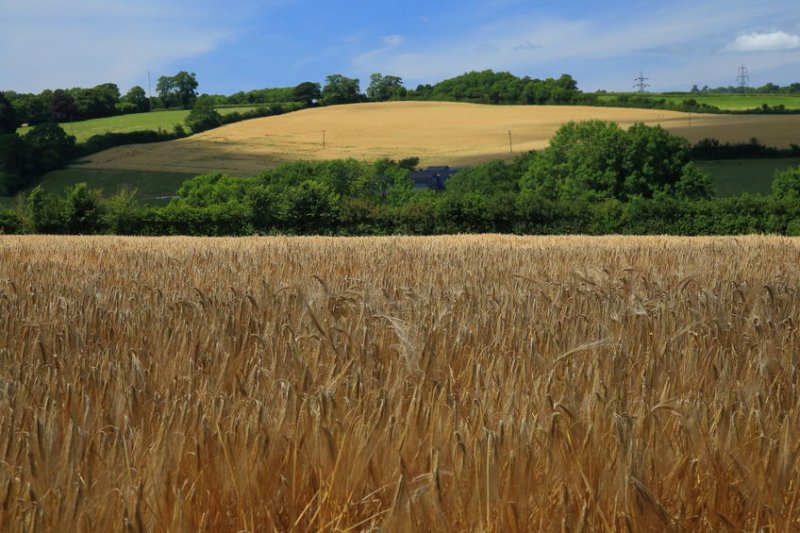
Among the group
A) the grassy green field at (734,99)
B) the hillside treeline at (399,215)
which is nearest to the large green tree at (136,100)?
the grassy green field at (734,99)

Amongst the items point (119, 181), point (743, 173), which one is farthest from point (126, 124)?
point (743, 173)

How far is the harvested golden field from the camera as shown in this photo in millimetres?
92375

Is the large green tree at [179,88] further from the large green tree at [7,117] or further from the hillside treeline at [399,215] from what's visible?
the hillside treeline at [399,215]

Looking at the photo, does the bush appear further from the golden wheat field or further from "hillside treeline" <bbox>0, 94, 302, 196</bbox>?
the golden wheat field

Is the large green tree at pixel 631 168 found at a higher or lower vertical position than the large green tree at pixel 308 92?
lower

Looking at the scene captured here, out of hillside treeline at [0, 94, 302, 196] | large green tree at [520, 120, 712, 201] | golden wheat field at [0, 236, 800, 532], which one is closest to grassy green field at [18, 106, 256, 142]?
hillside treeline at [0, 94, 302, 196]

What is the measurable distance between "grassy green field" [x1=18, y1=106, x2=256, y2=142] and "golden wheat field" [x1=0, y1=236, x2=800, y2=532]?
355 ft

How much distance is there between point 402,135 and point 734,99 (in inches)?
2027

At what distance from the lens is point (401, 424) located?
2.39m

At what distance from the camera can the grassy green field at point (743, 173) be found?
3015 inches

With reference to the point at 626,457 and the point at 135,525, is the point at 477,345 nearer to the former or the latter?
the point at 626,457

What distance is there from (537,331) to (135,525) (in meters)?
2.46

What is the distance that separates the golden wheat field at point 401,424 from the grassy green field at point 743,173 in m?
75.7

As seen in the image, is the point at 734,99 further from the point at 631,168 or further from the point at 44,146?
the point at 44,146
